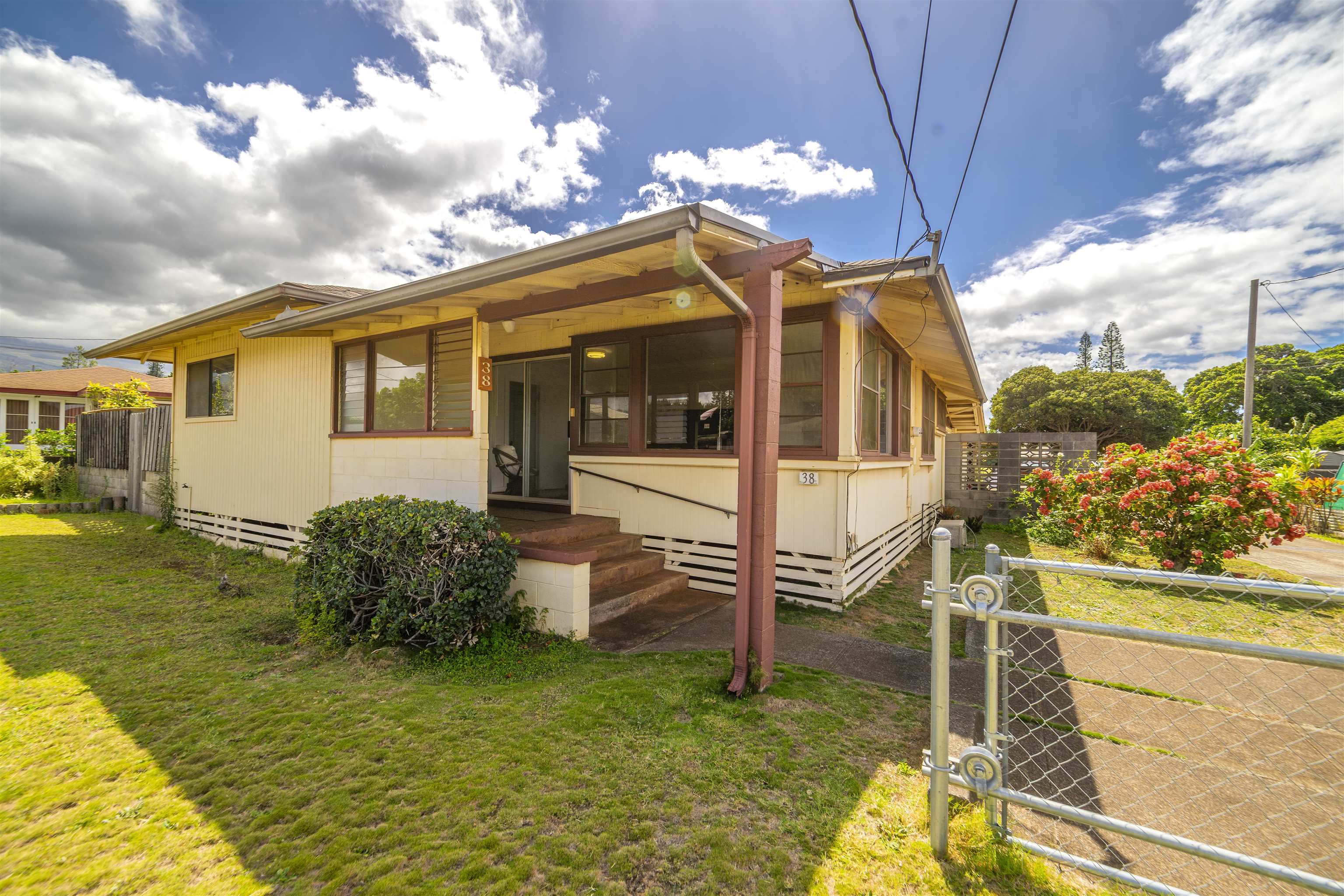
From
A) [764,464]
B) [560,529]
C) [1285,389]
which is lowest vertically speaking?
[560,529]

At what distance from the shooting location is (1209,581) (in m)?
1.62

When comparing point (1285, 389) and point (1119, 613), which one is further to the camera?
point (1285, 389)

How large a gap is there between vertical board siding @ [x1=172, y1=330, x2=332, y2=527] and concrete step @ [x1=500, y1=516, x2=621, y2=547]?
120 inches

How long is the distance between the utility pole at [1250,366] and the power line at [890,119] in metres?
15.0

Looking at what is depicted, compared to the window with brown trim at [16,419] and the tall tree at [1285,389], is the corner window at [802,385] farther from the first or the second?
the tall tree at [1285,389]

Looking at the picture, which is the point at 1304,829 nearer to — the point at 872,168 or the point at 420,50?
the point at 872,168

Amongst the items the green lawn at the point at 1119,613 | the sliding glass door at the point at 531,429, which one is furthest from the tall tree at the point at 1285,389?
the sliding glass door at the point at 531,429

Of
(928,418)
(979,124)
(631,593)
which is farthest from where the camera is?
(928,418)

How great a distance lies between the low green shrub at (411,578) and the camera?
402cm

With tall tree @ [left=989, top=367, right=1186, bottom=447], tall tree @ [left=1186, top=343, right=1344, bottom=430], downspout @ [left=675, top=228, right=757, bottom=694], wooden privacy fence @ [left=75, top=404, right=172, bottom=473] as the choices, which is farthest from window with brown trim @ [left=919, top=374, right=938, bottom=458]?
tall tree @ [left=1186, top=343, right=1344, bottom=430]

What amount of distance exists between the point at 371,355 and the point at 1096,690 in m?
7.42

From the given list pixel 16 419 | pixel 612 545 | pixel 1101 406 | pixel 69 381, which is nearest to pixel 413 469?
pixel 612 545

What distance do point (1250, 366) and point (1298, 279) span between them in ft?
7.29

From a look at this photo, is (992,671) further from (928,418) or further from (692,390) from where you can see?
(928,418)
